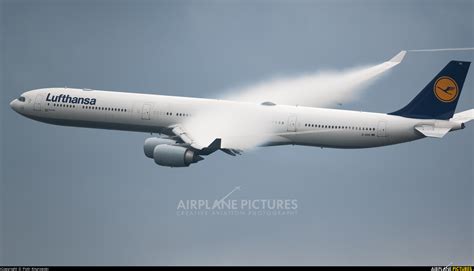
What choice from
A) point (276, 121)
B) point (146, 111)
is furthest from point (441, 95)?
point (146, 111)

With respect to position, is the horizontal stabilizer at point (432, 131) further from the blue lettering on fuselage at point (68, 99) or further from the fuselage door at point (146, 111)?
the blue lettering on fuselage at point (68, 99)

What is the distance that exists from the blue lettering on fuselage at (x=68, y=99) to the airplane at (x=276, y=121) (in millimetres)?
858

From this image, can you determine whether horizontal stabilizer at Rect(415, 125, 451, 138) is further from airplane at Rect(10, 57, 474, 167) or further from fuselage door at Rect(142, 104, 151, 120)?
fuselage door at Rect(142, 104, 151, 120)

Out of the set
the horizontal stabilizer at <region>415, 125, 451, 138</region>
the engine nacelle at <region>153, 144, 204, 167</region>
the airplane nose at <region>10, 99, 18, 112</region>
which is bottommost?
the engine nacelle at <region>153, 144, 204, 167</region>

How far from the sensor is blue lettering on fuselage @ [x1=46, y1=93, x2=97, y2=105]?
69500 millimetres

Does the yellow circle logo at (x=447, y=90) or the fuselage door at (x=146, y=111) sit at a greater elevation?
the fuselage door at (x=146, y=111)

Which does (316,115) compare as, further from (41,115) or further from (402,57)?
(41,115)

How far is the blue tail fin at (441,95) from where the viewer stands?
63906mm

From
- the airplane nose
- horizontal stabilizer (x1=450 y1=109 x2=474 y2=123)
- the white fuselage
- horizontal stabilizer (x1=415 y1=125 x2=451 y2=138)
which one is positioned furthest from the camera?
the airplane nose

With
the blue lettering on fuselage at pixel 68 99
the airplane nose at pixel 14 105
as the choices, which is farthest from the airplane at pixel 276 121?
the airplane nose at pixel 14 105

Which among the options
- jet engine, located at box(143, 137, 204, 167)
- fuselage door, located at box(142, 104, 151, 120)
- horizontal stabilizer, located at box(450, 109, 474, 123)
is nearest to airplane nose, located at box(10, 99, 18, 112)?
fuselage door, located at box(142, 104, 151, 120)

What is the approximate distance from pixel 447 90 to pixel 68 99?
25293 millimetres

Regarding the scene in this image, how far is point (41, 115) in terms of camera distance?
71.2 meters

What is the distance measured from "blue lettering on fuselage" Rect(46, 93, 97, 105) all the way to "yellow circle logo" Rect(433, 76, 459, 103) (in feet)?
74.7
